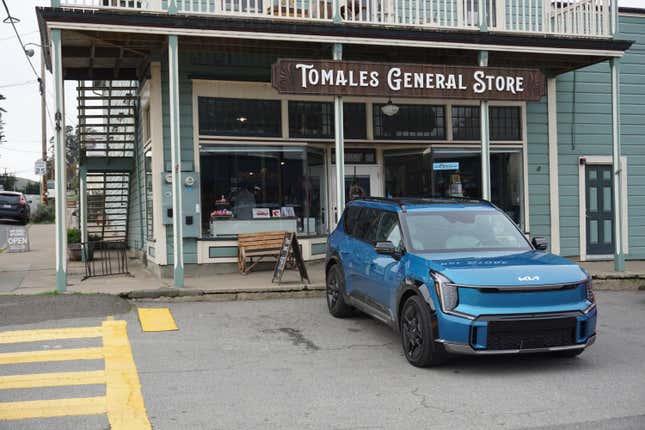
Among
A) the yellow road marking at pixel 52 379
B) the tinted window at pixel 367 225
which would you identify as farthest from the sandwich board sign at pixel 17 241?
the yellow road marking at pixel 52 379

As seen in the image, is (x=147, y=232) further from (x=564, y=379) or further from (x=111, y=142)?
(x=564, y=379)

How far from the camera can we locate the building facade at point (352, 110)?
461 inches

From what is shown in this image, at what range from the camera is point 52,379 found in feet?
20.8

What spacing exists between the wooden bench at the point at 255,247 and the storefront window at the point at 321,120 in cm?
228

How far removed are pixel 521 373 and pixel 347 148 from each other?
894 centimetres

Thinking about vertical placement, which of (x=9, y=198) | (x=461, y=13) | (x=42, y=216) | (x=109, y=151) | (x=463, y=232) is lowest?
(x=42, y=216)

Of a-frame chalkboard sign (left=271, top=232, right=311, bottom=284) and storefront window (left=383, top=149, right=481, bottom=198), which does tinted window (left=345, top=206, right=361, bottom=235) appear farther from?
storefront window (left=383, top=149, right=481, bottom=198)

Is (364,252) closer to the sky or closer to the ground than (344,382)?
closer to the sky

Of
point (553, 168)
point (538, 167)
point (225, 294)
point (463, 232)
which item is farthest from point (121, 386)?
point (553, 168)

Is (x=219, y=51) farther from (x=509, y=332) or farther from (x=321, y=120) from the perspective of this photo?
(x=509, y=332)

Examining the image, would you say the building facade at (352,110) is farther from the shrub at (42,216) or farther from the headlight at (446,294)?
the shrub at (42,216)

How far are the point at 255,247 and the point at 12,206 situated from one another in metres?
25.0

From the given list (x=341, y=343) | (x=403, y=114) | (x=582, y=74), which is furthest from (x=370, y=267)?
(x=582, y=74)

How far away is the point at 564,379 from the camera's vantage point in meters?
6.38
